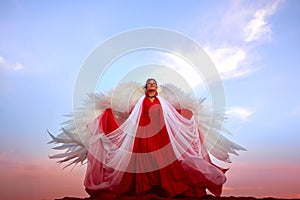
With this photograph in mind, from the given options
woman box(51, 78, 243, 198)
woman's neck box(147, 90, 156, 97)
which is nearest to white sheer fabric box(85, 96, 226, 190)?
woman box(51, 78, 243, 198)

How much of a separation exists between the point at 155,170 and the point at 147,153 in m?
0.42

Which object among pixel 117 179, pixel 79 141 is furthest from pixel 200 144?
pixel 79 141

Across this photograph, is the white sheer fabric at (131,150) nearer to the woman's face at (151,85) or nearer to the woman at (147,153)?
the woman at (147,153)

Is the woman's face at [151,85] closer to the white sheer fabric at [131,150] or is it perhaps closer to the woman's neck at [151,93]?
the woman's neck at [151,93]

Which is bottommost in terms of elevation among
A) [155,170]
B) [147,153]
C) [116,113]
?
[155,170]

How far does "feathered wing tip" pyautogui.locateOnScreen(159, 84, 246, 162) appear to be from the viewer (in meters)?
9.96

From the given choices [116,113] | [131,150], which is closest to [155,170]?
[131,150]

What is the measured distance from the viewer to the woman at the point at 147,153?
8.77 m

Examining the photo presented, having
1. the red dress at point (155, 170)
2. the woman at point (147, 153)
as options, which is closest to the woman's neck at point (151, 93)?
the woman at point (147, 153)

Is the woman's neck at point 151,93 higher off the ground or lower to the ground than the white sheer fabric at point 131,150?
higher

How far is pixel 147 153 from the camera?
9.11m

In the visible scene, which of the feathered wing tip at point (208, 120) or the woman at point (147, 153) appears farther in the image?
the feathered wing tip at point (208, 120)

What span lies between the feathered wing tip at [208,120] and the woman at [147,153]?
0.21 meters

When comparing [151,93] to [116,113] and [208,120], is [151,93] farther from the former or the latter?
[208,120]
